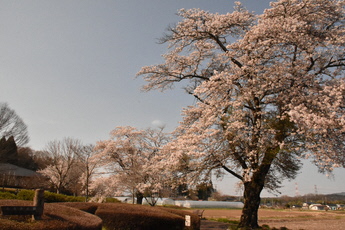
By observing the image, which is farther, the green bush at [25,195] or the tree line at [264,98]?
the green bush at [25,195]

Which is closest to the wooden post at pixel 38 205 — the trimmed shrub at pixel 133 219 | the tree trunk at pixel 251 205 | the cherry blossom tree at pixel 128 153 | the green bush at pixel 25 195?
the trimmed shrub at pixel 133 219

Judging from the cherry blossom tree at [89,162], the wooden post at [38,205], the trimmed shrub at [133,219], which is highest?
the cherry blossom tree at [89,162]

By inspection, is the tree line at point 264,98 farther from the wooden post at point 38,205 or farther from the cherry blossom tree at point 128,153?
the cherry blossom tree at point 128,153

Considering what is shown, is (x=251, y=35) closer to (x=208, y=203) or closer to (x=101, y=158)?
(x=101, y=158)

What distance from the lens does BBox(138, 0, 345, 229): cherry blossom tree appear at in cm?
1191

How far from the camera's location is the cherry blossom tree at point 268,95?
39.1ft

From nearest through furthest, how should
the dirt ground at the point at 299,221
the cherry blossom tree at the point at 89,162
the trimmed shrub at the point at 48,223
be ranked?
the trimmed shrub at the point at 48,223 → the dirt ground at the point at 299,221 → the cherry blossom tree at the point at 89,162

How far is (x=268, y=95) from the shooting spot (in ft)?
47.6

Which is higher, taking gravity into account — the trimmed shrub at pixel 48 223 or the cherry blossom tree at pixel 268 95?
the cherry blossom tree at pixel 268 95

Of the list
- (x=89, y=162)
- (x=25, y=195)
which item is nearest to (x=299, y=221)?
(x=89, y=162)

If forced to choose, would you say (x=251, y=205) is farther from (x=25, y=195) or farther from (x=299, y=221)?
(x=299, y=221)

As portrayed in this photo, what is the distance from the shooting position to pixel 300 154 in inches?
506

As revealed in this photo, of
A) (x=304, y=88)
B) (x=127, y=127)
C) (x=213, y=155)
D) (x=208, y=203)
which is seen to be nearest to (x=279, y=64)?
(x=304, y=88)

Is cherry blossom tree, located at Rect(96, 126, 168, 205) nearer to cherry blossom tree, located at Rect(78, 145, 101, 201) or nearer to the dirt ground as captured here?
cherry blossom tree, located at Rect(78, 145, 101, 201)
